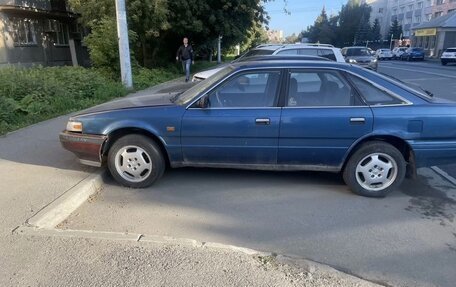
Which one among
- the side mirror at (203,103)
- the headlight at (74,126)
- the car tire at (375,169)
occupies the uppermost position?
the side mirror at (203,103)

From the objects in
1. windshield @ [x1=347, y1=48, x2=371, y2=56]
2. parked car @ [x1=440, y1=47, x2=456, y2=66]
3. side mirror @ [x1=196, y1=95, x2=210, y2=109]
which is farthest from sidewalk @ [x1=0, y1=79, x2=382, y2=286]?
parked car @ [x1=440, y1=47, x2=456, y2=66]

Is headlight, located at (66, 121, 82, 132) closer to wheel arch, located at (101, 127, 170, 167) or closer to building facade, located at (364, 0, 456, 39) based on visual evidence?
wheel arch, located at (101, 127, 170, 167)

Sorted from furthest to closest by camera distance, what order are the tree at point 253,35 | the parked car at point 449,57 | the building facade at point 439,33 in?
1. the building facade at point 439,33
2. the parked car at point 449,57
3. the tree at point 253,35

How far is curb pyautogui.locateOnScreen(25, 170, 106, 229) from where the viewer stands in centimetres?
376

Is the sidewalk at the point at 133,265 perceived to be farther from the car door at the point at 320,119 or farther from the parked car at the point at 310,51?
the parked car at the point at 310,51

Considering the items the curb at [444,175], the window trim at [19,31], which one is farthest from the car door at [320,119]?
the window trim at [19,31]

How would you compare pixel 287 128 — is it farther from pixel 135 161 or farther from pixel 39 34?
pixel 39 34

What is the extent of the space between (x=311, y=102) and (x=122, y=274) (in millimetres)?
2848

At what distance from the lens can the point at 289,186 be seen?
504 centimetres

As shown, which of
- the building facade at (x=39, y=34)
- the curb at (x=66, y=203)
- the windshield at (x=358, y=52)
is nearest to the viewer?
the curb at (x=66, y=203)

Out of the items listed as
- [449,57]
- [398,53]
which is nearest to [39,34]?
[449,57]

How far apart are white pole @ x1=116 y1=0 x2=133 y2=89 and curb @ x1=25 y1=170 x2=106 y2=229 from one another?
8656 mm

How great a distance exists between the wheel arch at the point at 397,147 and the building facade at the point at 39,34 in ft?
62.5

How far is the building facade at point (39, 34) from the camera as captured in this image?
19.4m
